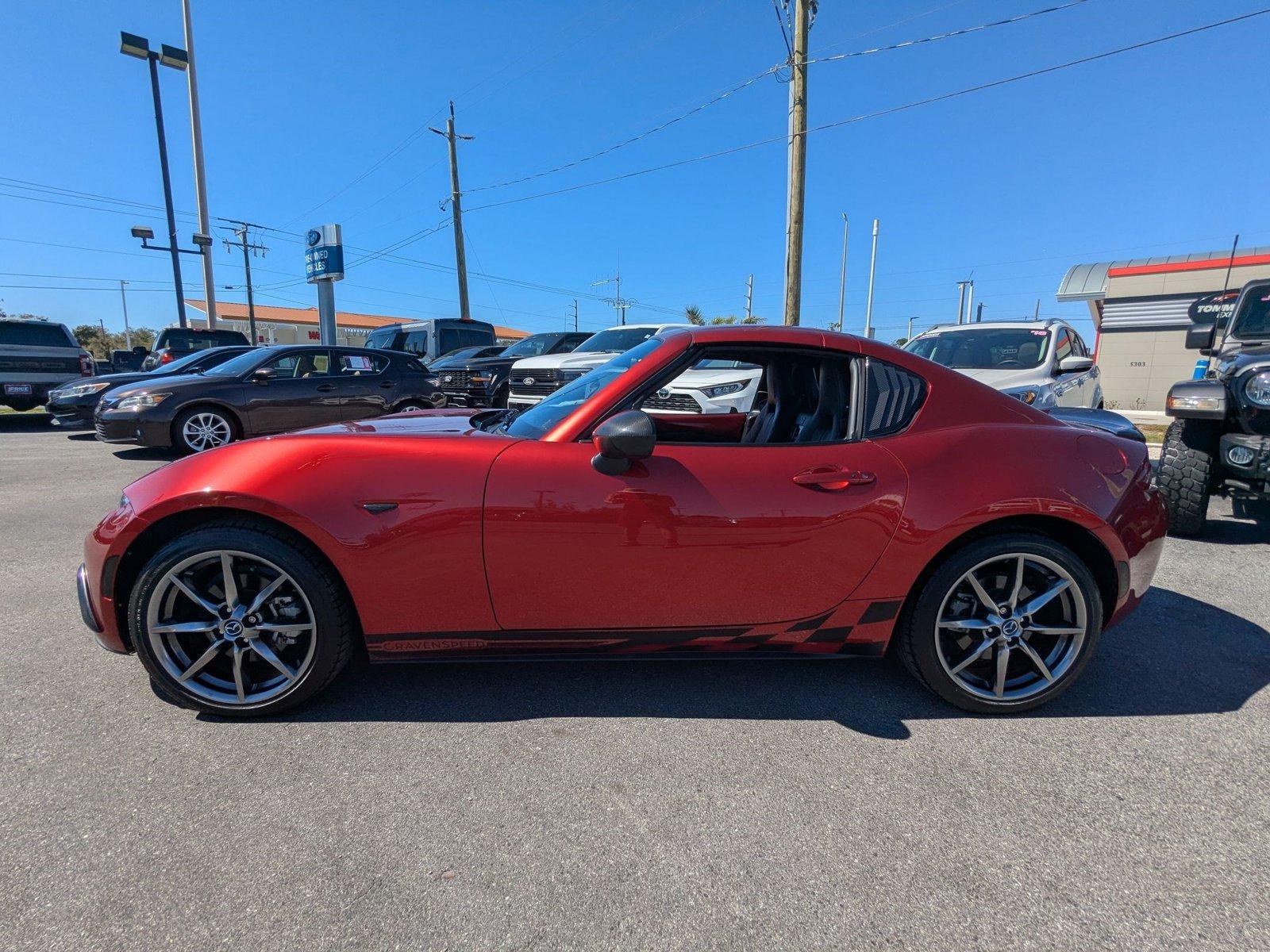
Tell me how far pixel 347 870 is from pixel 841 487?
6.29 feet

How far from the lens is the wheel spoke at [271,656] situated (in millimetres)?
2359

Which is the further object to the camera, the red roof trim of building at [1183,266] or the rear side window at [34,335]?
the red roof trim of building at [1183,266]

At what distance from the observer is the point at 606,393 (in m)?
2.49

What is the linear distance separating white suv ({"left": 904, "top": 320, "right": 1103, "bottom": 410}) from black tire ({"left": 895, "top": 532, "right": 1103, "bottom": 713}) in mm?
5012

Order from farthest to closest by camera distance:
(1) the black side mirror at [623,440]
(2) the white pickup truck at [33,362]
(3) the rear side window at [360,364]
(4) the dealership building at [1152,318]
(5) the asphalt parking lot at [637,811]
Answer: (4) the dealership building at [1152,318] < (2) the white pickup truck at [33,362] < (3) the rear side window at [360,364] < (1) the black side mirror at [623,440] < (5) the asphalt parking lot at [637,811]

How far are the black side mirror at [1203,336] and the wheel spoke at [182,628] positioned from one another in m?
7.55

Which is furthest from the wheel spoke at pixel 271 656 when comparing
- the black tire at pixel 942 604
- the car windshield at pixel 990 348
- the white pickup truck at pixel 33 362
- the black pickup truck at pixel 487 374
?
the white pickup truck at pixel 33 362

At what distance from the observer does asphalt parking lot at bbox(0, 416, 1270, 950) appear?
1.61m

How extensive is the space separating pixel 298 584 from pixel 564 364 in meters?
7.52

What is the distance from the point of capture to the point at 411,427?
2807mm

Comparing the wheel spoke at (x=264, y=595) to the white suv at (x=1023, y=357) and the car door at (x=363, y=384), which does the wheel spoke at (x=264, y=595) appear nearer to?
the white suv at (x=1023, y=357)

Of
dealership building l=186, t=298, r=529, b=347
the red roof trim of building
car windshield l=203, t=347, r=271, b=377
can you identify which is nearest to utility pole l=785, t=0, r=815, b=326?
car windshield l=203, t=347, r=271, b=377

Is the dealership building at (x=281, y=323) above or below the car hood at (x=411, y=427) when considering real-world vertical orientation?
above

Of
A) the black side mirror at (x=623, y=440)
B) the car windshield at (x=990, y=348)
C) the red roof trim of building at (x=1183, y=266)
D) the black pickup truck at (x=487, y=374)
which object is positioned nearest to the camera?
the black side mirror at (x=623, y=440)
